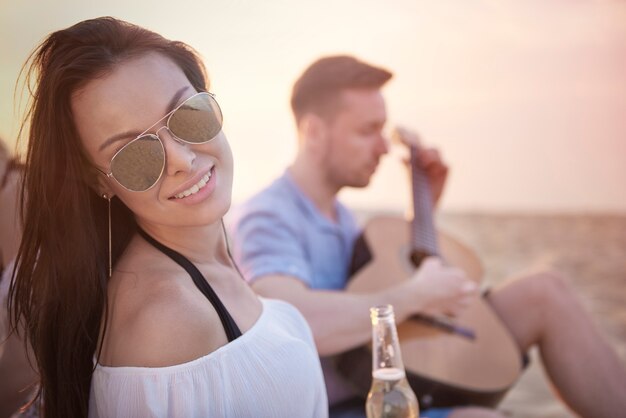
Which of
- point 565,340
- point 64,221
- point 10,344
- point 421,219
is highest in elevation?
point 64,221

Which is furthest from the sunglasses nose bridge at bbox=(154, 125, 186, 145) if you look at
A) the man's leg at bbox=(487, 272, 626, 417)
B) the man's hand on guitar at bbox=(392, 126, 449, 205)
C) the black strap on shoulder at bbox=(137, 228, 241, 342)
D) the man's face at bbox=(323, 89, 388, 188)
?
the man's hand on guitar at bbox=(392, 126, 449, 205)

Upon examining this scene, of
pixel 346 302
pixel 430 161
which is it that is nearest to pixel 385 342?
pixel 346 302

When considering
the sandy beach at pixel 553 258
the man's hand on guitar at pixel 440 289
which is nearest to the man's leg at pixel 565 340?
the sandy beach at pixel 553 258

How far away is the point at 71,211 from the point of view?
1.52 meters

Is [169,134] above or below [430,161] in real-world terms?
above

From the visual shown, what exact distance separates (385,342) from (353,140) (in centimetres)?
189

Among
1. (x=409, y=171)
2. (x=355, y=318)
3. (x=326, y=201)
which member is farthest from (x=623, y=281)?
(x=355, y=318)

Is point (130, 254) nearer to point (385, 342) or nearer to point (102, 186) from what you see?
point (102, 186)

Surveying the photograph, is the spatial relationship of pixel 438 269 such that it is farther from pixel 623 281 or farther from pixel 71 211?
pixel 623 281

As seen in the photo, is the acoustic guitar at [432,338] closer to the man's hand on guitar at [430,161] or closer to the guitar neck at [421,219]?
the guitar neck at [421,219]

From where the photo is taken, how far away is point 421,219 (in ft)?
11.3

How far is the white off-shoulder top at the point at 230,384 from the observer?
1.39 metres

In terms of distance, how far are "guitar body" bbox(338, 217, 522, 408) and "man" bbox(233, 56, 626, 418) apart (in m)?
0.10

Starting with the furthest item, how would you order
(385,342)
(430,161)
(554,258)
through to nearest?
(554,258), (430,161), (385,342)
